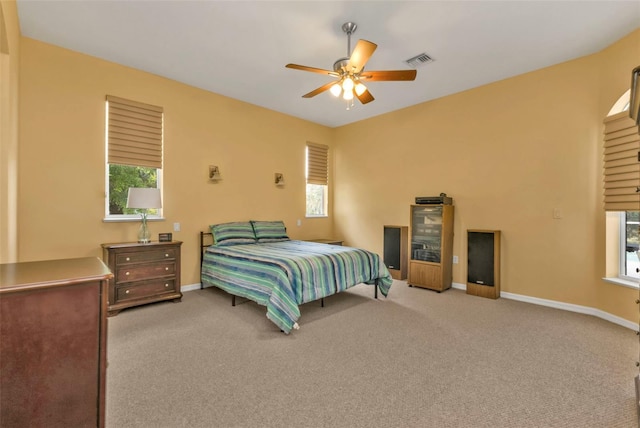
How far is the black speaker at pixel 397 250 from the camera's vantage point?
17.0 ft

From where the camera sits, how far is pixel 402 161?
17.4 ft

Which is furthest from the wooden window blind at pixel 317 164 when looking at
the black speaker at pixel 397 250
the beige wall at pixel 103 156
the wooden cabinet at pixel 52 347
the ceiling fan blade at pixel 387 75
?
A: the wooden cabinet at pixel 52 347

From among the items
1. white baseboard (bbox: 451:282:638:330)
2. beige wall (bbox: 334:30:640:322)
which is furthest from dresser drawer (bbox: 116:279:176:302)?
white baseboard (bbox: 451:282:638:330)

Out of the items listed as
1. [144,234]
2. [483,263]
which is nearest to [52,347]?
[144,234]

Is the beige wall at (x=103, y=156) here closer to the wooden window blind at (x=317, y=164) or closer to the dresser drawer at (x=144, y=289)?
the wooden window blind at (x=317, y=164)

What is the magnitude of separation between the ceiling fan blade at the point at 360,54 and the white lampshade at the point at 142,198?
9.04ft

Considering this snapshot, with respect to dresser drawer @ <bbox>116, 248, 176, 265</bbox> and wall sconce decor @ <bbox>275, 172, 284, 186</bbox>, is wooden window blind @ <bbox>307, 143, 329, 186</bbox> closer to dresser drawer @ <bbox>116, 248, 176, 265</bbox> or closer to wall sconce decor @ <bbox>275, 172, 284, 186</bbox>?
wall sconce decor @ <bbox>275, 172, 284, 186</bbox>

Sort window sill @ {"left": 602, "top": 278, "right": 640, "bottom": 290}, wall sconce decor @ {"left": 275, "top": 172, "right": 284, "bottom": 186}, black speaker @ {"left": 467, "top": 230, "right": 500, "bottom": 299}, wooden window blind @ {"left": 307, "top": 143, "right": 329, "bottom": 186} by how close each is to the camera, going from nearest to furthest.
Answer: window sill @ {"left": 602, "top": 278, "right": 640, "bottom": 290}, black speaker @ {"left": 467, "top": 230, "right": 500, "bottom": 299}, wall sconce decor @ {"left": 275, "top": 172, "right": 284, "bottom": 186}, wooden window blind @ {"left": 307, "top": 143, "right": 329, "bottom": 186}

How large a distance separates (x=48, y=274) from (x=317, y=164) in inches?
203

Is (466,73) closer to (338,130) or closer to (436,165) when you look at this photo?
(436,165)

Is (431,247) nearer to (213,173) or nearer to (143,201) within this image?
(213,173)

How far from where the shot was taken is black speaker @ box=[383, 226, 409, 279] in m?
5.17

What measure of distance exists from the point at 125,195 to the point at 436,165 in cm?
464

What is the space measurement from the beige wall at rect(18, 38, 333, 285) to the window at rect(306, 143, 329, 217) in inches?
16.6
